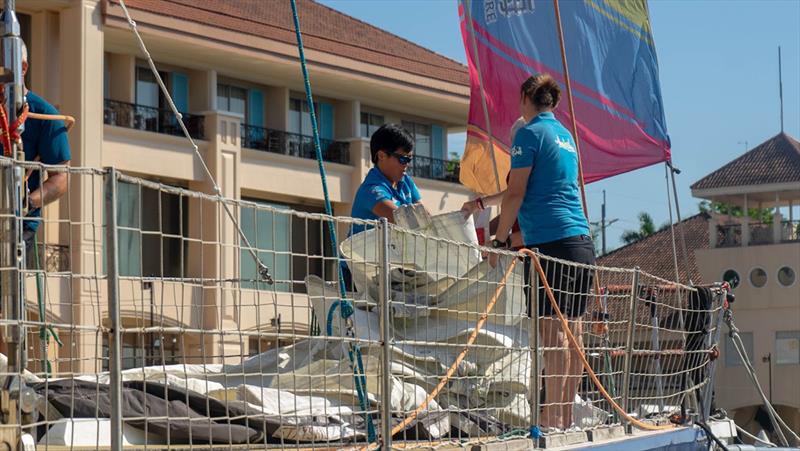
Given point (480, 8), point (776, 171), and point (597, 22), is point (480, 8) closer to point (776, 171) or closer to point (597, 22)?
point (597, 22)

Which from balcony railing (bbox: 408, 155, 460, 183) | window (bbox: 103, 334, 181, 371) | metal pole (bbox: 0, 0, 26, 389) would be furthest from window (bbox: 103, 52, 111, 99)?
metal pole (bbox: 0, 0, 26, 389)

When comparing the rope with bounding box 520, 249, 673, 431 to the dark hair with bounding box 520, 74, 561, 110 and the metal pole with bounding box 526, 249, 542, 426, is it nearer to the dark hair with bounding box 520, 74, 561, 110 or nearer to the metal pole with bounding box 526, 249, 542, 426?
the metal pole with bounding box 526, 249, 542, 426

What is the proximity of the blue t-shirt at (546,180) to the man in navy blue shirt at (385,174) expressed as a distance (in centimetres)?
68

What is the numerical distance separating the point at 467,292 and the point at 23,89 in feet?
6.58

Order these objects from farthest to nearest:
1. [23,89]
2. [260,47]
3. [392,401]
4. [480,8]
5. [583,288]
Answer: [260,47], [480,8], [583,288], [392,401], [23,89]

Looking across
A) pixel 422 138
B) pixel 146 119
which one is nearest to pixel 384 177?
pixel 146 119

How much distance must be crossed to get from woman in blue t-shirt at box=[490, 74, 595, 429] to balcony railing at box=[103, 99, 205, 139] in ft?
83.0

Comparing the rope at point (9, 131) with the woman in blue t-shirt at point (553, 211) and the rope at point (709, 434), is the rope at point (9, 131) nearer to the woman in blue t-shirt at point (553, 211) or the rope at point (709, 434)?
the woman in blue t-shirt at point (553, 211)

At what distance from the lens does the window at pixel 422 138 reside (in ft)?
132

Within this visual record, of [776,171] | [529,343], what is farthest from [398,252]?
[776,171]

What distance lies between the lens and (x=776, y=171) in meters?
63.6

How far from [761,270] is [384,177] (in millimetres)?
56598

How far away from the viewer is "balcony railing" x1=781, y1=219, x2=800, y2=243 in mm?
62494

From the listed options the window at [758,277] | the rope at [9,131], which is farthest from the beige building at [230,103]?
the window at [758,277]
